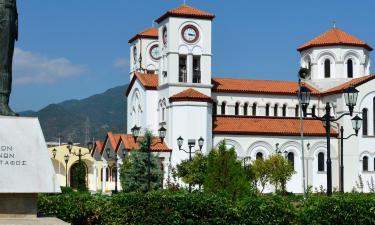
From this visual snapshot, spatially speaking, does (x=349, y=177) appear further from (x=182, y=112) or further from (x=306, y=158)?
(x=182, y=112)

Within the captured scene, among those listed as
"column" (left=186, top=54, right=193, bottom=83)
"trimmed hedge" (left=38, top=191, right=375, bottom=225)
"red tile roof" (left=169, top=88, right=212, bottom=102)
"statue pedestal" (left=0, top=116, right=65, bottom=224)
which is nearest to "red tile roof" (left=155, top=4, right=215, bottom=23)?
"column" (left=186, top=54, right=193, bottom=83)

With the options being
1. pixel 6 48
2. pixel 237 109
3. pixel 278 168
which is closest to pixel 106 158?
pixel 237 109

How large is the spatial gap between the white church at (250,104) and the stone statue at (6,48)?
38023 mm

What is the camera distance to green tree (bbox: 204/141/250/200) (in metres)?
22.9

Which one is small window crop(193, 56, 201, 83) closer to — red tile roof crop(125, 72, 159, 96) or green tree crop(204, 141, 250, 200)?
red tile roof crop(125, 72, 159, 96)

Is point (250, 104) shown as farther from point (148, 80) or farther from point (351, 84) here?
point (148, 80)

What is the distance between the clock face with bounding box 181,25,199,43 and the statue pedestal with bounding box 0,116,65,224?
4157cm

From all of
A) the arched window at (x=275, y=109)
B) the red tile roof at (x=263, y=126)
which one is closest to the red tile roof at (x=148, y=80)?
the red tile roof at (x=263, y=126)

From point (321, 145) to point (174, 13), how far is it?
1686 centimetres

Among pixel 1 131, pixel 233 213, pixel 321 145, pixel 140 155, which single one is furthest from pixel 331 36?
pixel 1 131

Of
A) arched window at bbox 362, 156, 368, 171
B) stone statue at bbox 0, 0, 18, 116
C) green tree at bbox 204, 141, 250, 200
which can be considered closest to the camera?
stone statue at bbox 0, 0, 18, 116

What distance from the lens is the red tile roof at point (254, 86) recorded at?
5709 cm

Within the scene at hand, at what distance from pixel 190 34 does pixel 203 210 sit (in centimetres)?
3911

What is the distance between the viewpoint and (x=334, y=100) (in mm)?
57594
